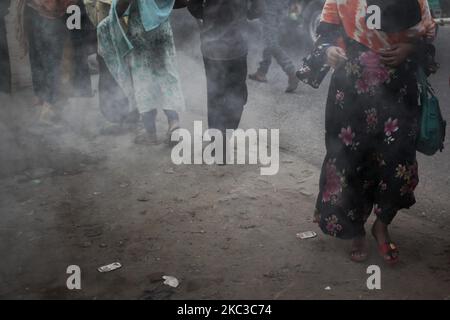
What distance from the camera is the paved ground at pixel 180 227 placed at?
261cm

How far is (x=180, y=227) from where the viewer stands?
3.20 meters

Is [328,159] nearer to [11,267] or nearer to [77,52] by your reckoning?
[11,267]

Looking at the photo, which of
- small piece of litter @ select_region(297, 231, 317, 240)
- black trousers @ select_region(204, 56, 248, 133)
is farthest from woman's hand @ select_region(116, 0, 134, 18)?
small piece of litter @ select_region(297, 231, 317, 240)

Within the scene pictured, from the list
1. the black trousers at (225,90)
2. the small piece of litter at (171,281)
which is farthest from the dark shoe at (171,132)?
the small piece of litter at (171,281)

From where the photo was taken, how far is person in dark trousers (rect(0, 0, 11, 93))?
177 inches

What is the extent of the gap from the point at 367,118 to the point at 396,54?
32 cm

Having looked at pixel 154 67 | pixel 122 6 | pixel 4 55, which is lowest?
pixel 154 67

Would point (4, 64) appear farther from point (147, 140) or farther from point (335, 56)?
point (335, 56)

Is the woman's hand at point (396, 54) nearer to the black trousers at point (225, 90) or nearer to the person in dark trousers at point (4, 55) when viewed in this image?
the black trousers at point (225, 90)

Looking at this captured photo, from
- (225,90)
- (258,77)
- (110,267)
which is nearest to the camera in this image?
(110,267)

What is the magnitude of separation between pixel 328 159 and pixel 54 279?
59.0 inches

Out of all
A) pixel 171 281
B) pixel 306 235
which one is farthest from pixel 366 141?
pixel 171 281

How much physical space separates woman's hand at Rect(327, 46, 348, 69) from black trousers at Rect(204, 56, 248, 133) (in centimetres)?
140

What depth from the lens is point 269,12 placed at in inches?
240
